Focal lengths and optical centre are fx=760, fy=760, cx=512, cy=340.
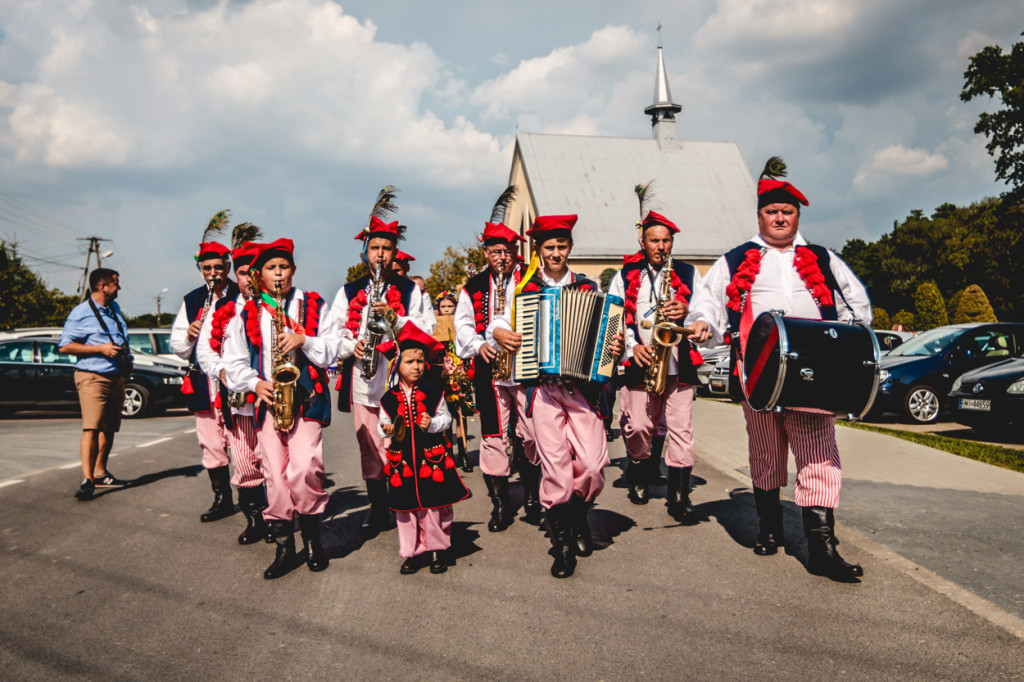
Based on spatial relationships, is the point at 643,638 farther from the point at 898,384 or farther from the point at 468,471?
the point at 898,384

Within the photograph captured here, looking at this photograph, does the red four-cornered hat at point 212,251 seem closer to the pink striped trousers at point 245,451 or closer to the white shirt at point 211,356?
the white shirt at point 211,356

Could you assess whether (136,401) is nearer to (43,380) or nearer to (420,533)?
(43,380)

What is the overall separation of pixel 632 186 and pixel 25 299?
134 feet

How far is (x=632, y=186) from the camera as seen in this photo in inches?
1708

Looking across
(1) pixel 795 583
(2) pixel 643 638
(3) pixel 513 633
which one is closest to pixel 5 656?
(3) pixel 513 633

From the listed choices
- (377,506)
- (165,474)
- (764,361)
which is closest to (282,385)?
(377,506)

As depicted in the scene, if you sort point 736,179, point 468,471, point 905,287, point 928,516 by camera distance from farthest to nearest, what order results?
point 905,287, point 736,179, point 468,471, point 928,516

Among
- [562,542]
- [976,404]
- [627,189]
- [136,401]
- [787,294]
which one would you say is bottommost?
[562,542]

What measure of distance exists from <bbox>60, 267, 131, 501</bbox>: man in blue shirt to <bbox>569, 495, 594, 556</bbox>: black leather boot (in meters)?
5.11

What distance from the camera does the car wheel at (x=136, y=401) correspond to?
15.1 metres

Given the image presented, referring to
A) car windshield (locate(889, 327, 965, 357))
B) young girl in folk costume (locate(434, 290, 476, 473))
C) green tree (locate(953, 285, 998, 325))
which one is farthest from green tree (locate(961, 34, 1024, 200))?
young girl in folk costume (locate(434, 290, 476, 473))

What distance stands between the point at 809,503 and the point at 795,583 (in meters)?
0.47

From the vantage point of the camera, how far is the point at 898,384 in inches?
507

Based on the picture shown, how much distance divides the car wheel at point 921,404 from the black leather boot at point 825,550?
31.4 ft
